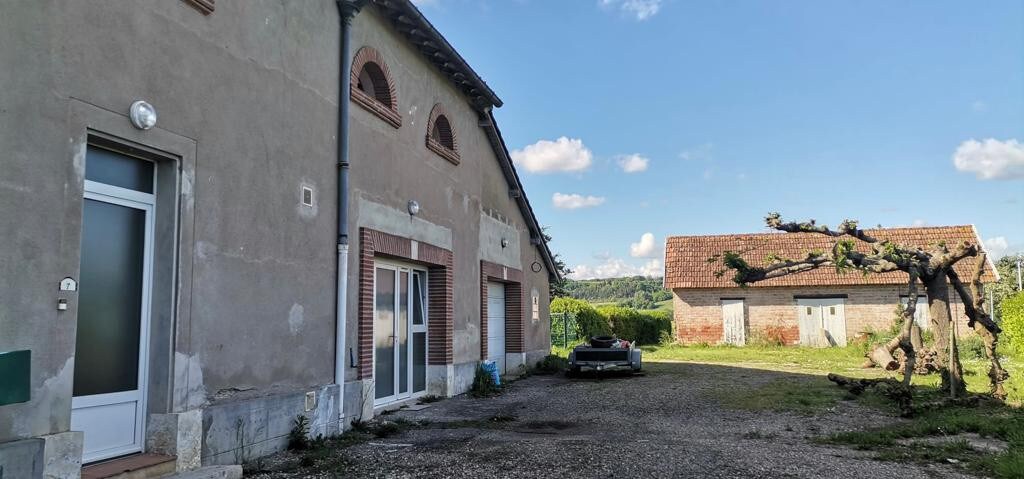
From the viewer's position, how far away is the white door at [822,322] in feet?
78.6

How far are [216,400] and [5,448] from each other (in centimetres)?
193

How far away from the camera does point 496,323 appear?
14.0m

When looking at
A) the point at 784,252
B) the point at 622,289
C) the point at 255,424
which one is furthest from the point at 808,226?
the point at 622,289

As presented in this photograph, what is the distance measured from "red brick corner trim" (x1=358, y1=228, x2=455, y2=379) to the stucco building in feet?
0.14

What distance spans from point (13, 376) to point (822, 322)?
82.6 feet

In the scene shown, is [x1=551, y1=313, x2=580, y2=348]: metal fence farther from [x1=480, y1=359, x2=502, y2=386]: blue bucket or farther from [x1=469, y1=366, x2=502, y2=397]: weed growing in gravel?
[x1=469, y1=366, x2=502, y2=397]: weed growing in gravel

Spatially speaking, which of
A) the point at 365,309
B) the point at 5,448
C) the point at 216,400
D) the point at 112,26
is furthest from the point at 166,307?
the point at 365,309

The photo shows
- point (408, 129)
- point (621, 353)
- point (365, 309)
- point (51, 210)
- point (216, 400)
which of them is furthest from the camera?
point (621, 353)

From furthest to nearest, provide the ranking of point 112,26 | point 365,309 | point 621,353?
point 621,353, point 365,309, point 112,26

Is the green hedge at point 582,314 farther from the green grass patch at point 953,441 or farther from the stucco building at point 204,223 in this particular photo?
the green grass patch at point 953,441

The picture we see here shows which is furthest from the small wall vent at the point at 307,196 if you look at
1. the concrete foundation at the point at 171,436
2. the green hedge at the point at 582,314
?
the green hedge at the point at 582,314

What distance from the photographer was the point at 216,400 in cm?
566

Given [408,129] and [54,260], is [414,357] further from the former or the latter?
[54,260]

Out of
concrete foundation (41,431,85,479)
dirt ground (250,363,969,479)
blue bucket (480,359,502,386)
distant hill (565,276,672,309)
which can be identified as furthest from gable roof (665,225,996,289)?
distant hill (565,276,672,309)
